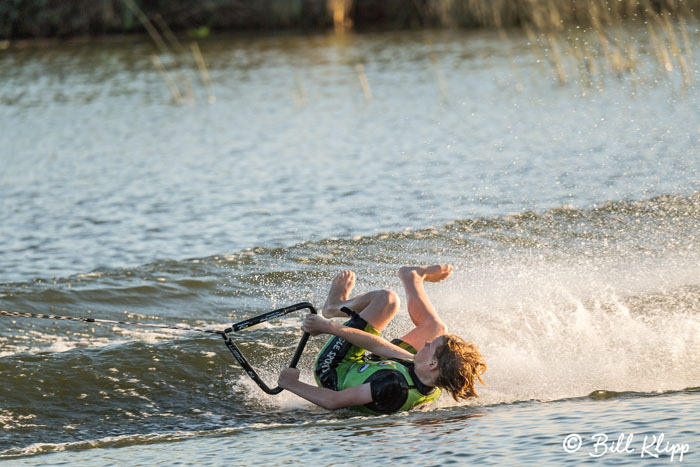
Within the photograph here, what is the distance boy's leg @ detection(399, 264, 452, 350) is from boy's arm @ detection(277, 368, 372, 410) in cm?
57

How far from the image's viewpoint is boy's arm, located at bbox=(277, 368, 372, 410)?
6039mm

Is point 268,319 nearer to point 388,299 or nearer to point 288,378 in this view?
point 288,378

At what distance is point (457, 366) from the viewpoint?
5.77 metres

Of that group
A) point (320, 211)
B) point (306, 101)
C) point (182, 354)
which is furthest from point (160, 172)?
point (182, 354)

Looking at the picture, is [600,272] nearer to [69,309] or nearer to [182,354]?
[182,354]

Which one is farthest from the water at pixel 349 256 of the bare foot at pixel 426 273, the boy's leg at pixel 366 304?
the bare foot at pixel 426 273

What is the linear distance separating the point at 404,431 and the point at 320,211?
679cm

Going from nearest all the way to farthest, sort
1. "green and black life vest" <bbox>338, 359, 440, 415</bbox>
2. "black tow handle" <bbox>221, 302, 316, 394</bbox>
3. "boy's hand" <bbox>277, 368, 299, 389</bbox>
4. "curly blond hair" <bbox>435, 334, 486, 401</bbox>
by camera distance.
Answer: "curly blond hair" <bbox>435, 334, 486, 401</bbox> < "green and black life vest" <bbox>338, 359, 440, 415</bbox> < "boy's hand" <bbox>277, 368, 299, 389</bbox> < "black tow handle" <bbox>221, 302, 316, 394</bbox>

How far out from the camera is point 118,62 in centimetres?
2880

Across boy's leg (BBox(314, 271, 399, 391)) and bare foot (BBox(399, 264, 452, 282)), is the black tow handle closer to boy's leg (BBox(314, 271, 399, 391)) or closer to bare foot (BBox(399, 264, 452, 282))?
boy's leg (BBox(314, 271, 399, 391))

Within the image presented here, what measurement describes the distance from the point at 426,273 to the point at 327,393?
102 cm

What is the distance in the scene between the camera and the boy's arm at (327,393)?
604 cm

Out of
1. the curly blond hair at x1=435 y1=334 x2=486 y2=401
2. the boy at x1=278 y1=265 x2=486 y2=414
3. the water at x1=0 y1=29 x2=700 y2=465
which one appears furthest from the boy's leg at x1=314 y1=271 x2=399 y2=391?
the curly blond hair at x1=435 y1=334 x2=486 y2=401

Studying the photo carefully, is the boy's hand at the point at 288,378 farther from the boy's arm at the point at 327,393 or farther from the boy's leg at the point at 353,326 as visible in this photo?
the boy's leg at the point at 353,326
